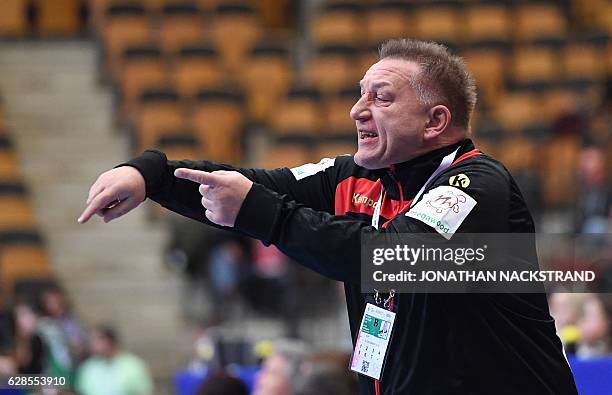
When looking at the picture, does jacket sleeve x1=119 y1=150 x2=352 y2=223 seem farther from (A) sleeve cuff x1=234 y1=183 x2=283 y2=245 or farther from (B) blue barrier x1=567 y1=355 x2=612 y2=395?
(B) blue barrier x1=567 y1=355 x2=612 y2=395

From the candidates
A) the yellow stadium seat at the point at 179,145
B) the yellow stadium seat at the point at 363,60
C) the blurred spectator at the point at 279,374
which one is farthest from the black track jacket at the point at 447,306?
the yellow stadium seat at the point at 363,60

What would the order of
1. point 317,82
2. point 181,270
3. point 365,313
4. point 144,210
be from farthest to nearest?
1. point 317,82
2. point 144,210
3. point 181,270
4. point 365,313

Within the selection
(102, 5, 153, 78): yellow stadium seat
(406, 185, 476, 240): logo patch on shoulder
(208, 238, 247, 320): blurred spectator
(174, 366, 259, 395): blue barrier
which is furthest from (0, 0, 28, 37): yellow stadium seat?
(406, 185, 476, 240): logo patch on shoulder

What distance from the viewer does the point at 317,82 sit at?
1361 centimetres

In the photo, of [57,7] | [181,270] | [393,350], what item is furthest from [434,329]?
[57,7]

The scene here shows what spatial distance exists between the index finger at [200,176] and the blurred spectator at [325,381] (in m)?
1.82

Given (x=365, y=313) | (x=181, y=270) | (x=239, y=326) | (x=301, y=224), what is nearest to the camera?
(x=301, y=224)

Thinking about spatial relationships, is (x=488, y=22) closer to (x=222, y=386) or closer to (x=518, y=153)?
(x=518, y=153)

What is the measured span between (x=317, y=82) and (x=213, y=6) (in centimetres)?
226

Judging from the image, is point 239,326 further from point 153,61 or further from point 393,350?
point 393,350

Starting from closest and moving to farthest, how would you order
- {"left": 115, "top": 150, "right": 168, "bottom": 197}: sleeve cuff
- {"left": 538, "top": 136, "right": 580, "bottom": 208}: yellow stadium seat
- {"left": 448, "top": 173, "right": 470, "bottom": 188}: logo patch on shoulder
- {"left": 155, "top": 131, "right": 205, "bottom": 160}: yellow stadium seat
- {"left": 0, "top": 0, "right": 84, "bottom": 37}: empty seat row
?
1. {"left": 448, "top": 173, "right": 470, "bottom": 188}: logo patch on shoulder
2. {"left": 115, "top": 150, "right": 168, "bottom": 197}: sleeve cuff
3. {"left": 538, "top": 136, "right": 580, "bottom": 208}: yellow stadium seat
4. {"left": 155, "top": 131, "right": 205, "bottom": 160}: yellow stadium seat
5. {"left": 0, "top": 0, "right": 84, "bottom": 37}: empty seat row

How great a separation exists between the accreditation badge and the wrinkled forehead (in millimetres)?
604

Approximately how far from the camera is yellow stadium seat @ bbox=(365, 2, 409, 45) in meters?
14.8

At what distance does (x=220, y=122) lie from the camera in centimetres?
1330
